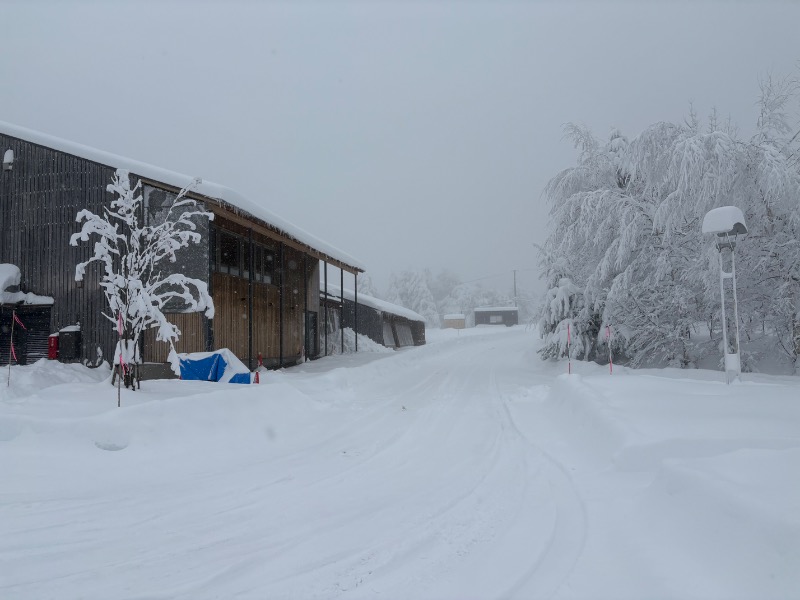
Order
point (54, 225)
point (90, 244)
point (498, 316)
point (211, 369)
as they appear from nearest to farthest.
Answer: point (211, 369)
point (90, 244)
point (54, 225)
point (498, 316)

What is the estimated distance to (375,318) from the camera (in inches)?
1307

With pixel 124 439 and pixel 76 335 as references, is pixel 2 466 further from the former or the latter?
pixel 76 335

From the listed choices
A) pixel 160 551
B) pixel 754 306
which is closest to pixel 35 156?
pixel 160 551

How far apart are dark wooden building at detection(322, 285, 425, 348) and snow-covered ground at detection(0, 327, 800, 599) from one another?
61.7 feet

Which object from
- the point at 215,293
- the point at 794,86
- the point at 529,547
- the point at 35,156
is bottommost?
the point at 529,547

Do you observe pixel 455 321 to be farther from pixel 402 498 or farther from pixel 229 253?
pixel 402 498

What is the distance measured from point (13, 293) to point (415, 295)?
62430 millimetres

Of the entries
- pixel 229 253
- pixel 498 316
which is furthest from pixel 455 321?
pixel 229 253

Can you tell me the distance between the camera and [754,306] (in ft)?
43.0

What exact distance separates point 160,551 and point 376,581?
5.14 ft

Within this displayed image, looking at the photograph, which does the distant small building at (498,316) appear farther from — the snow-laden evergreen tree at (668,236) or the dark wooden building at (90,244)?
the dark wooden building at (90,244)

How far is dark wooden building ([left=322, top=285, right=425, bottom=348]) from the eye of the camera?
27.9m

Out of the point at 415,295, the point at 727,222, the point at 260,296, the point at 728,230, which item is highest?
the point at 415,295

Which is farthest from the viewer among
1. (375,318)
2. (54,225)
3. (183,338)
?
(375,318)
